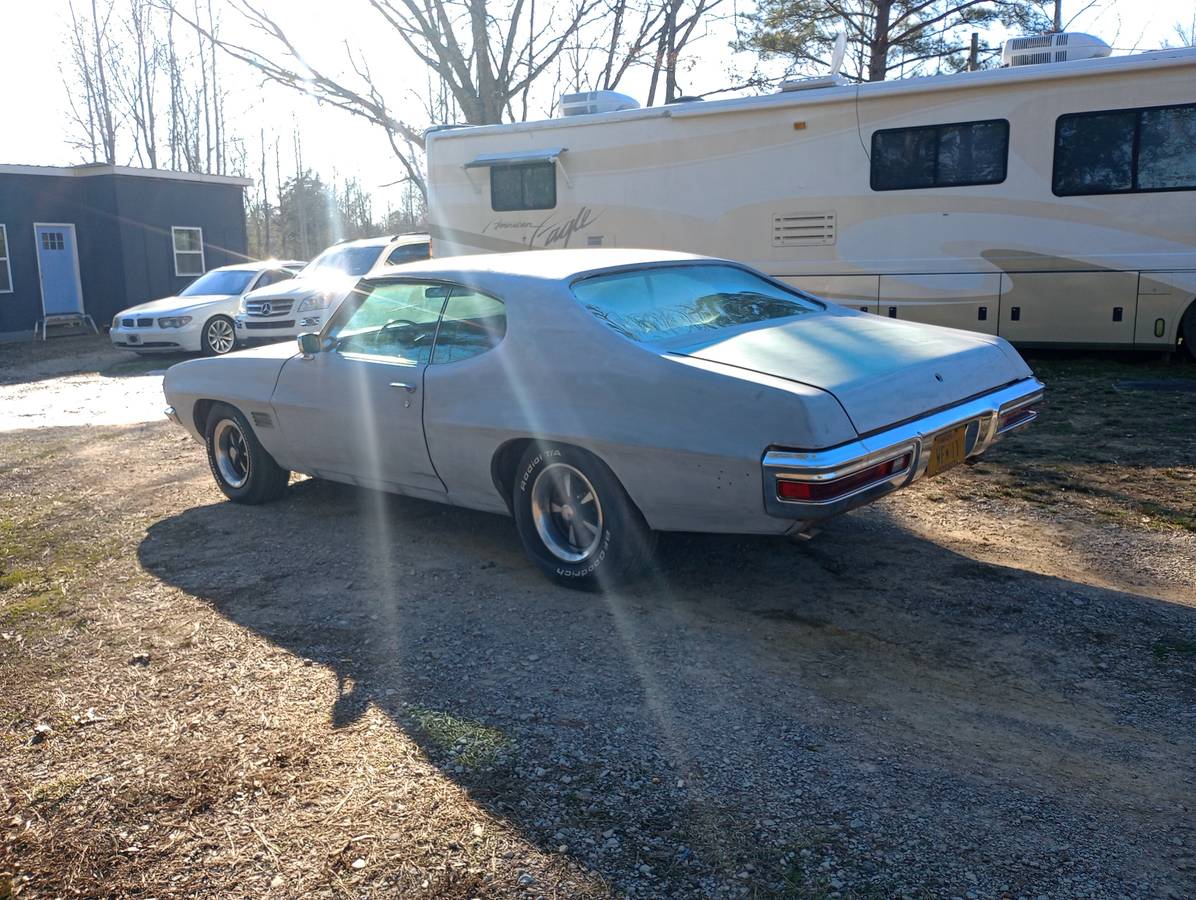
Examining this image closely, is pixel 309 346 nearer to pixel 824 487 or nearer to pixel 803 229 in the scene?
pixel 824 487

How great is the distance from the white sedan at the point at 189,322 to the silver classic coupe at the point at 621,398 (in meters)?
11.3

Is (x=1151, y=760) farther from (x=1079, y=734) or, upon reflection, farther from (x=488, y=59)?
(x=488, y=59)

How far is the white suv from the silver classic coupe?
29.6 feet

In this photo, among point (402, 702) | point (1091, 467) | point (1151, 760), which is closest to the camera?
point (1151, 760)

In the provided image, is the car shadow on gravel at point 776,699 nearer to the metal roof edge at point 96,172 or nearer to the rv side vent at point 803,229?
the rv side vent at point 803,229

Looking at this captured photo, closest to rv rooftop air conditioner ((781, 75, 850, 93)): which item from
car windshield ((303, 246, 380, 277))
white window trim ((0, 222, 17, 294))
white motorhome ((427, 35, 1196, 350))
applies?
white motorhome ((427, 35, 1196, 350))

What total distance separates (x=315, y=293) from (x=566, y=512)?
443 inches

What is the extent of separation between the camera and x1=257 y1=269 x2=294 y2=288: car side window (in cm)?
1781

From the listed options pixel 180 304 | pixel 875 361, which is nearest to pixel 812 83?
pixel 875 361

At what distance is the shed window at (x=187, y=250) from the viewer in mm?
24531

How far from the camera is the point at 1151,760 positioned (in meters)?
3.13

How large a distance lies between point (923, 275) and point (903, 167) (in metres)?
1.15

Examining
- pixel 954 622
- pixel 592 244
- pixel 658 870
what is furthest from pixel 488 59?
pixel 658 870

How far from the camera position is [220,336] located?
666 inches
